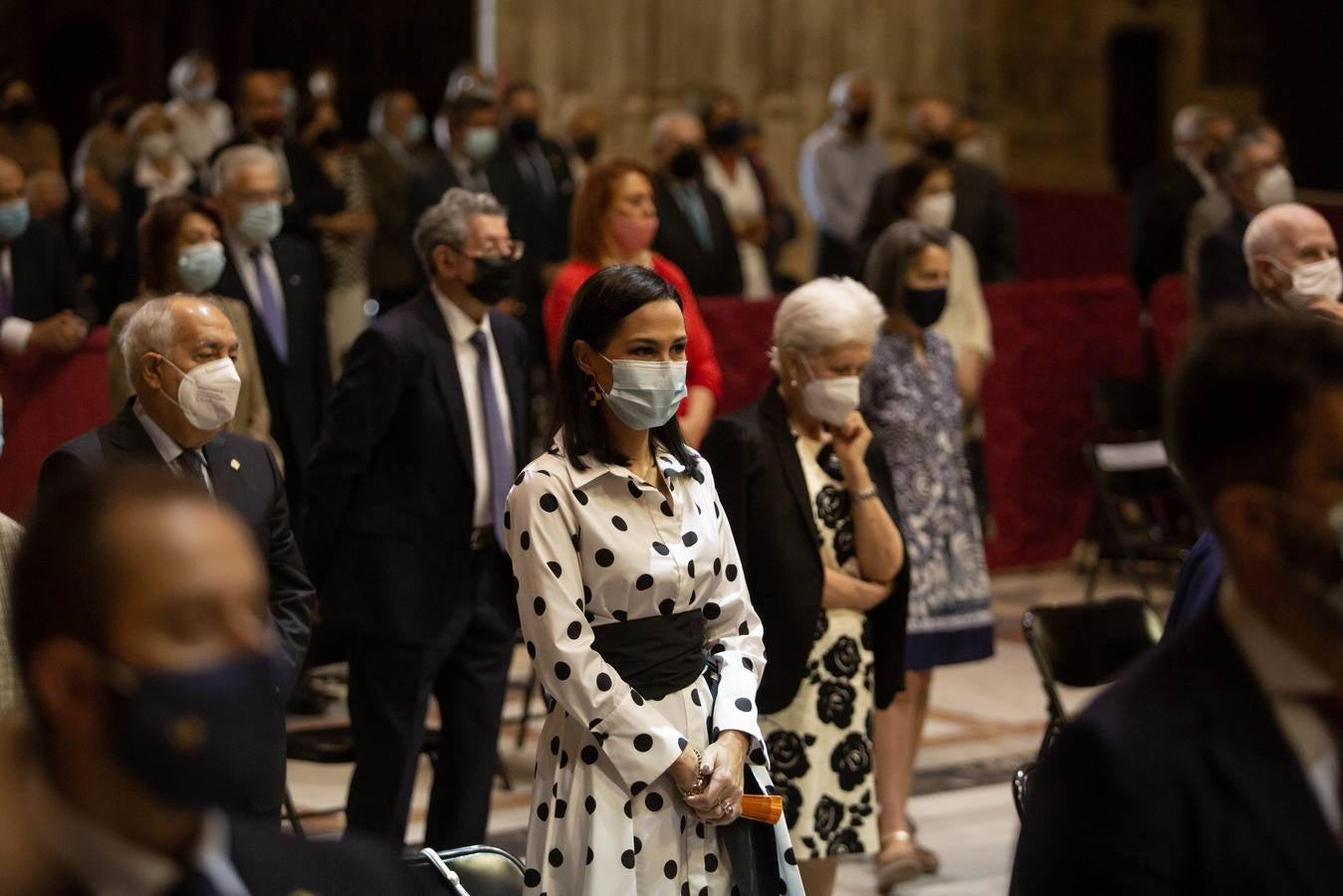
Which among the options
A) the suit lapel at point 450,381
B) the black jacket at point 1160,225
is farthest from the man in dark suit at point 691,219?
the suit lapel at point 450,381

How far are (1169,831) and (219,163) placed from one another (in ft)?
17.3

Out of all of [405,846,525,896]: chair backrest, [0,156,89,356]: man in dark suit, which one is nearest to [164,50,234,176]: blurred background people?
[0,156,89,356]: man in dark suit

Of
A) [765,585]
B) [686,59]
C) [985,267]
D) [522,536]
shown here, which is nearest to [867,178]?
[985,267]

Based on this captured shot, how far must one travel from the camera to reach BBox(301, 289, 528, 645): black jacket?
5160 mm

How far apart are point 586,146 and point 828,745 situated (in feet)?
27.1

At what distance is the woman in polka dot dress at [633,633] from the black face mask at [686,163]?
615 centimetres

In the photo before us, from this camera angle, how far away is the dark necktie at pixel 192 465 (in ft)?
13.8

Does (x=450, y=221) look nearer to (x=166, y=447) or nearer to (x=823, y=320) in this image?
(x=823, y=320)

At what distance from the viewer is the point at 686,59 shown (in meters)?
16.3

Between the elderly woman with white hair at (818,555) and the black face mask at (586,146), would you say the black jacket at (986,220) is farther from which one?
the elderly woman with white hair at (818,555)

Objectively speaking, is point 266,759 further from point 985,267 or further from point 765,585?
point 985,267

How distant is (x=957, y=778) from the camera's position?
6762 mm

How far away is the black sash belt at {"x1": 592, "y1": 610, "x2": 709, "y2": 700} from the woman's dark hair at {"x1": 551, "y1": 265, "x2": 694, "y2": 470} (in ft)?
1.00

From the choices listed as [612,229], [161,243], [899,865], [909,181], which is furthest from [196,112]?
[899,865]
